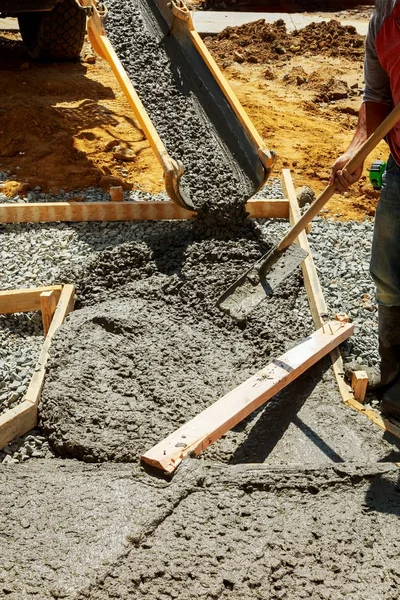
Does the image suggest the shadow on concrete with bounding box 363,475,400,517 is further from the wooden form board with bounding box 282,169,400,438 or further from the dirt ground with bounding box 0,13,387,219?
the dirt ground with bounding box 0,13,387,219

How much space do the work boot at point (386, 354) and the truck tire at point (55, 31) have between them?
272 inches

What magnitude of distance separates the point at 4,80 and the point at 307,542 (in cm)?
827

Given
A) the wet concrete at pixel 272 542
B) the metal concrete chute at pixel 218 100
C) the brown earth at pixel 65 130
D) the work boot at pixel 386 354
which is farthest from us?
the brown earth at pixel 65 130

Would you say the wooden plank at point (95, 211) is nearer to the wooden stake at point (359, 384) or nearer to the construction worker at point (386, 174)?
the construction worker at point (386, 174)

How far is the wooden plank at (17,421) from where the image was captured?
3496mm

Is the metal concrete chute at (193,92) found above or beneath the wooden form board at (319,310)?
above

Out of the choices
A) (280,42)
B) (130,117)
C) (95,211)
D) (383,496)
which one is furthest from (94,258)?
(280,42)

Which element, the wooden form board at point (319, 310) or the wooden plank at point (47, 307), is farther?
the wooden plank at point (47, 307)

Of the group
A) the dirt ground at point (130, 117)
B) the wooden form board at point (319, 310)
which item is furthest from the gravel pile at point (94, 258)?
the dirt ground at point (130, 117)

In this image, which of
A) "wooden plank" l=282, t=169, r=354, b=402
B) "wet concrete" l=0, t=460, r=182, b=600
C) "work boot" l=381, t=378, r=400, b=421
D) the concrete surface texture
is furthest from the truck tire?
"wet concrete" l=0, t=460, r=182, b=600

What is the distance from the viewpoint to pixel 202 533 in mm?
2723

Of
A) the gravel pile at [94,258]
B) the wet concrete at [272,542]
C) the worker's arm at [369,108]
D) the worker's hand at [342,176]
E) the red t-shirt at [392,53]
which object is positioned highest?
the red t-shirt at [392,53]

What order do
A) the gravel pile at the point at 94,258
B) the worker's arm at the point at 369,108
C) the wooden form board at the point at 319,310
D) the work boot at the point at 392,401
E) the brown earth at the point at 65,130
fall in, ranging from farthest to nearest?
the brown earth at the point at 65,130 → the gravel pile at the point at 94,258 → the wooden form board at the point at 319,310 → the work boot at the point at 392,401 → the worker's arm at the point at 369,108

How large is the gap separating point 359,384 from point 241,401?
33.4 inches
